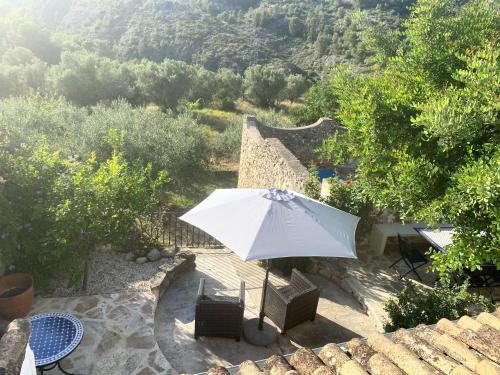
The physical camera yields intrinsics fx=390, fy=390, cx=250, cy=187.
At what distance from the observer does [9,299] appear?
16.5 ft

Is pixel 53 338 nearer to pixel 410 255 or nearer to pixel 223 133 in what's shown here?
pixel 410 255

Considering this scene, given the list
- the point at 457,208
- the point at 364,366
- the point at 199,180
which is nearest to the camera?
the point at 364,366

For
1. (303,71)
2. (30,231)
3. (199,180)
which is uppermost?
(303,71)

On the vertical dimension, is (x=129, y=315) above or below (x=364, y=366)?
below

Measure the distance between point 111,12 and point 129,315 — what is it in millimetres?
64555

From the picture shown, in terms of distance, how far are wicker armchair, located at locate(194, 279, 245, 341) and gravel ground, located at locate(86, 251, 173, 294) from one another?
147cm

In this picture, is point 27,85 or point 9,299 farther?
point 27,85

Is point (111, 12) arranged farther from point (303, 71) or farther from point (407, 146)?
point (407, 146)

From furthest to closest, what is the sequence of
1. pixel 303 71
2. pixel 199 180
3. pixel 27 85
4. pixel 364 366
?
pixel 303 71, pixel 27 85, pixel 199 180, pixel 364 366

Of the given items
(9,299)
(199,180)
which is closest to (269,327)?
(9,299)

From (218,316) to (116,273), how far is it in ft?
8.13

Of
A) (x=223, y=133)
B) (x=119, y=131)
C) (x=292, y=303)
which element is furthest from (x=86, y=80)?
(x=292, y=303)

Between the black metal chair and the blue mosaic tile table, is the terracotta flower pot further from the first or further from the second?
the black metal chair

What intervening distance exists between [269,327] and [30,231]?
3721 millimetres
